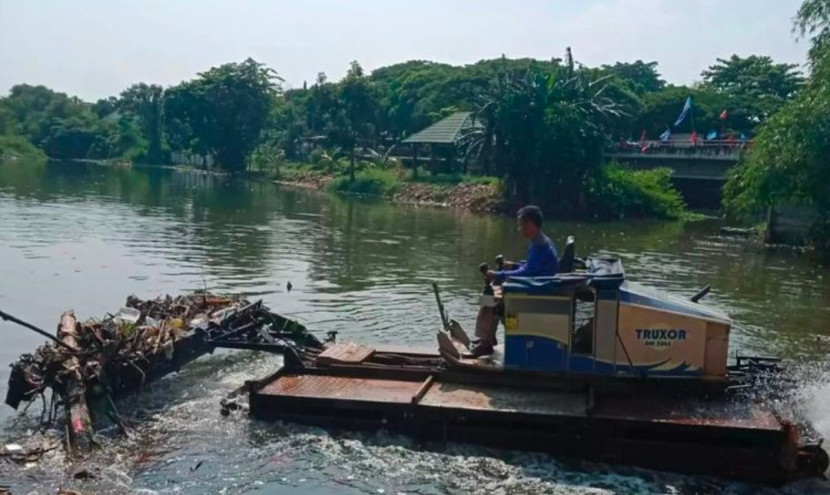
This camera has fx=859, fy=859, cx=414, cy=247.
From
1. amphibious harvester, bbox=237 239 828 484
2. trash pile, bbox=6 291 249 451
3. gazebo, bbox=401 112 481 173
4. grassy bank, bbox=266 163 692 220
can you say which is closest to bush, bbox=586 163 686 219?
grassy bank, bbox=266 163 692 220

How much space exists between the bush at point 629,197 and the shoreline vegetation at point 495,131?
0.08 meters

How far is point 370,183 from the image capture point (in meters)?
64.4

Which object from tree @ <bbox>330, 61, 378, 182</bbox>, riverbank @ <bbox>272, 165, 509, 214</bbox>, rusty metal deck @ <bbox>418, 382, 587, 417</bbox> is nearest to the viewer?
rusty metal deck @ <bbox>418, 382, 587, 417</bbox>

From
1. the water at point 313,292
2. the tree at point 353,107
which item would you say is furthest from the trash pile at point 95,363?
→ the tree at point 353,107

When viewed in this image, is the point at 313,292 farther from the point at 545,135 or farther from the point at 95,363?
the point at 545,135

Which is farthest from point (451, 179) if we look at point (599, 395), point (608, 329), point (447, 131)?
point (608, 329)

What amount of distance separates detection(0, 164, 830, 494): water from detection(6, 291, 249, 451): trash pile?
443 mm

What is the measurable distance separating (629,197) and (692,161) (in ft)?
24.8

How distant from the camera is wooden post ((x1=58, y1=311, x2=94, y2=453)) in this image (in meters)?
9.92

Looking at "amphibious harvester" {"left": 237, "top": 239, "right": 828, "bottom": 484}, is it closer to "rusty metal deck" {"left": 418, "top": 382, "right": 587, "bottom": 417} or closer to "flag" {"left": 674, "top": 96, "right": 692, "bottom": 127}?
"rusty metal deck" {"left": 418, "top": 382, "right": 587, "bottom": 417}

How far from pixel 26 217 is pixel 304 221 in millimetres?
12091

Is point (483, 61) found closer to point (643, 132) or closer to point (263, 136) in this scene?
point (263, 136)

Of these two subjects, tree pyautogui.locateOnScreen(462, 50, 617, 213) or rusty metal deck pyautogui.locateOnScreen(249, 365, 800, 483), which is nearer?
rusty metal deck pyautogui.locateOnScreen(249, 365, 800, 483)

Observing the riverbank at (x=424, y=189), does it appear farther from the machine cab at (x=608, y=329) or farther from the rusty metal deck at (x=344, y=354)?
the machine cab at (x=608, y=329)
